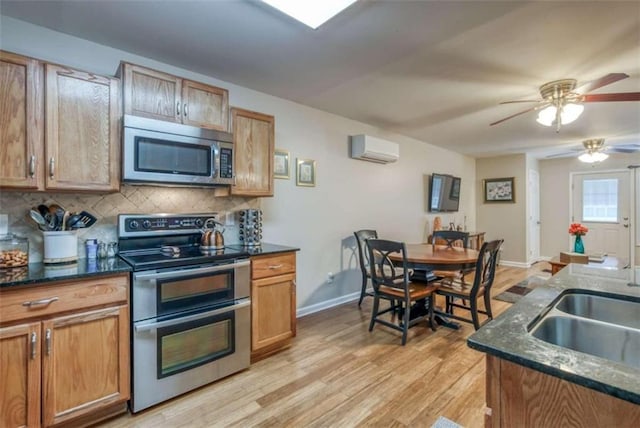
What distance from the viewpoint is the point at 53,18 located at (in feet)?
6.32

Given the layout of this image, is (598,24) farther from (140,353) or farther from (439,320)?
(140,353)

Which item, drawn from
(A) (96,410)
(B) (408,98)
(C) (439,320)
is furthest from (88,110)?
(C) (439,320)

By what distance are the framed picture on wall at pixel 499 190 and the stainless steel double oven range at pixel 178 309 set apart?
6.17 meters

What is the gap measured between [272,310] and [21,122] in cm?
200

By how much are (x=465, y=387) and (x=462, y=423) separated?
40 cm

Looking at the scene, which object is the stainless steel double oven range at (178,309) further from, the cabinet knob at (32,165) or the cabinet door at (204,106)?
the cabinet door at (204,106)

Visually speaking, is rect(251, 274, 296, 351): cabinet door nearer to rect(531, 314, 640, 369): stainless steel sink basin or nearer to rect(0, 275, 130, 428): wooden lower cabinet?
rect(0, 275, 130, 428): wooden lower cabinet

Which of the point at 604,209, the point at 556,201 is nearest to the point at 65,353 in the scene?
the point at 556,201

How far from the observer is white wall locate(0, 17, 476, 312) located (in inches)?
89.7

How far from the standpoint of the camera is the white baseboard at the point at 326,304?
138 inches

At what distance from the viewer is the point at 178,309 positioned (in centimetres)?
200

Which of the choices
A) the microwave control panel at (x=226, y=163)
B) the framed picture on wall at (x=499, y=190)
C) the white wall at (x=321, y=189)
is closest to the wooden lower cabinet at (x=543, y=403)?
the microwave control panel at (x=226, y=163)

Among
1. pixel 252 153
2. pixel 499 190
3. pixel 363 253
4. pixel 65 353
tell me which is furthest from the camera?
pixel 499 190

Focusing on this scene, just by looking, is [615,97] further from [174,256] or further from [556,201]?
[556,201]
